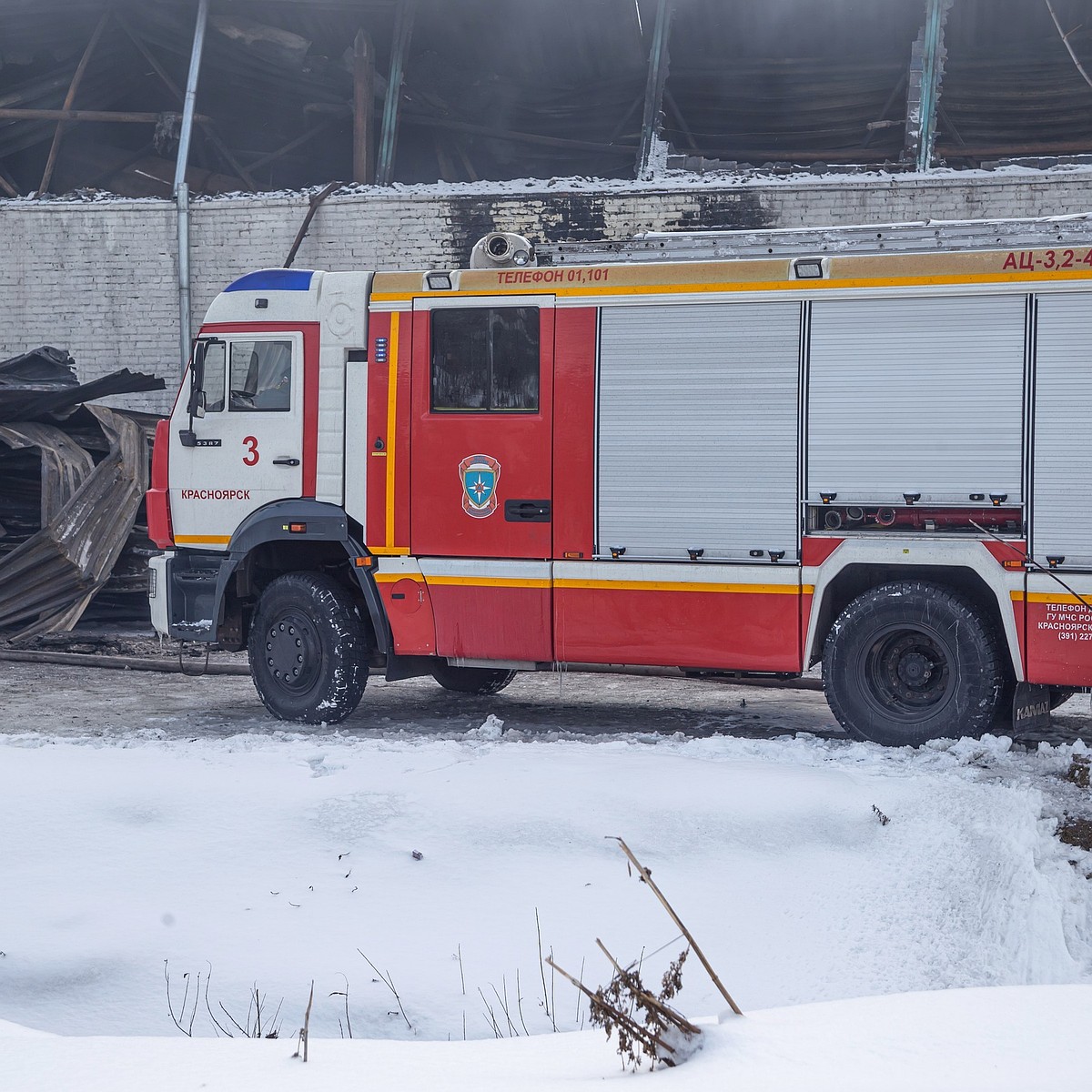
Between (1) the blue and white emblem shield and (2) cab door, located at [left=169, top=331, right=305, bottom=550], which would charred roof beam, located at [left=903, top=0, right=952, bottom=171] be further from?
(2) cab door, located at [left=169, top=331, right=305, bottom=550]

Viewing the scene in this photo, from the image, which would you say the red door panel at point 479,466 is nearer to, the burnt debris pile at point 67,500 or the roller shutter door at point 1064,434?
the roller shutter door at point 1064,434

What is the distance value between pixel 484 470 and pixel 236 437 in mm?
1806

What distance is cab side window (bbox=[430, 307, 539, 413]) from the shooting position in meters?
7.47

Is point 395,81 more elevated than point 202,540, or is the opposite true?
point 395,81

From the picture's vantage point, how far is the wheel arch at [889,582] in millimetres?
6645

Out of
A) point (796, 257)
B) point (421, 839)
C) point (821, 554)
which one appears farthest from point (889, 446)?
point (421, 839)

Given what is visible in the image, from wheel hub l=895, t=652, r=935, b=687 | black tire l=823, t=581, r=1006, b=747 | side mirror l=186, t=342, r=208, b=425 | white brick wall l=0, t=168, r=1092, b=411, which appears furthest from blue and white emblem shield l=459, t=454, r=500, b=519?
white brick wall l=0, t=168, r=1092, b=411

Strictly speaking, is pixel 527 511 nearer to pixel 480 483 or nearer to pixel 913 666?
pixel 480 483

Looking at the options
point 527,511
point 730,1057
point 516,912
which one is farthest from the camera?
point 527,511

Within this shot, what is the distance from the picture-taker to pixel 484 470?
7527mm

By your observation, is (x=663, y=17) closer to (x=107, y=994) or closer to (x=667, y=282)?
(x=667, y=282)

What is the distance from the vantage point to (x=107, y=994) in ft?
13.1

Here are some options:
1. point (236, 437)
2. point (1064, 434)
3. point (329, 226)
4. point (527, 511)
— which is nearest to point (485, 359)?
point (527, 511)

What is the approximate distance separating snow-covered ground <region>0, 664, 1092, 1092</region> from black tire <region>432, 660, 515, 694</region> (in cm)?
306
